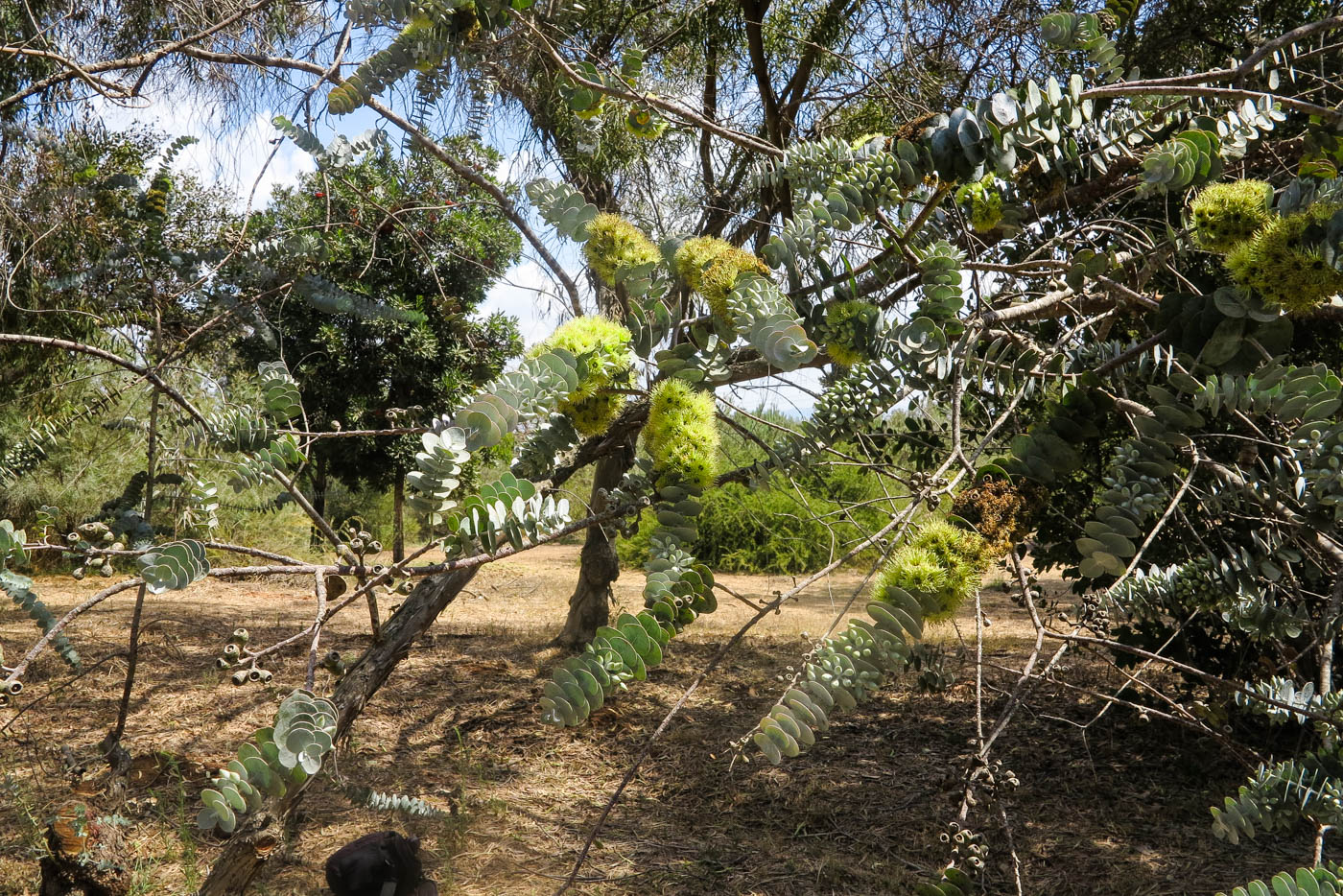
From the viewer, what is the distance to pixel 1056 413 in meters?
1.40

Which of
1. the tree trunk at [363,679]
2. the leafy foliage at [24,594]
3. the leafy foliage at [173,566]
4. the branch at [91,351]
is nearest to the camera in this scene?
the leafy foliage at [173,566]

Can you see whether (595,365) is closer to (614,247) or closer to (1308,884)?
(614,247)

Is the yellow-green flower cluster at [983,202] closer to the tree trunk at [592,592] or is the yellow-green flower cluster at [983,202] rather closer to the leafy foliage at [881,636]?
the leafy foliage at [881,636]

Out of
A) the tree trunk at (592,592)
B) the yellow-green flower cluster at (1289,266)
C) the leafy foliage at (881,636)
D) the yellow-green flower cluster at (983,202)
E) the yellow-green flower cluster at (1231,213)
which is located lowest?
the tree trunk at (592,592)

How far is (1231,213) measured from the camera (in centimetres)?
105

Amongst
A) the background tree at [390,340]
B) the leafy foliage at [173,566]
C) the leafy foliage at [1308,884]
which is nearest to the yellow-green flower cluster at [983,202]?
the leafy foliage at [1308,884]

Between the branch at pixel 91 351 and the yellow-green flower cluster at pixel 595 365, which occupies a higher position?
the branch at pixel 91 351

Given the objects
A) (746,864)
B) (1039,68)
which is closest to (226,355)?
(746,864)

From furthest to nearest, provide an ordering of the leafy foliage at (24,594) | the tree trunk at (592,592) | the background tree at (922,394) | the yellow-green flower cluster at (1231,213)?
1. the tree trunk at (592,592)
2. the leafy foliage at (24,594)
3. the yellow-green flower cluster at (1231,213)
4. the background tree at (922,394)

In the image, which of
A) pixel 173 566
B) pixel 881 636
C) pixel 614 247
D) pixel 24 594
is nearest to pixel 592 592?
pixel 24 594

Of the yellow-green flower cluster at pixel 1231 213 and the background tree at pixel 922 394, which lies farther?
the yellow-green flower cluster at pixel 1231 213

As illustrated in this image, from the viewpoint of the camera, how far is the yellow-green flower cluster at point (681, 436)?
1.06m

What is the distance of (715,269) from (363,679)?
1674 millimetres

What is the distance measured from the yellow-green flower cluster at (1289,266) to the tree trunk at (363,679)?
1.60m
